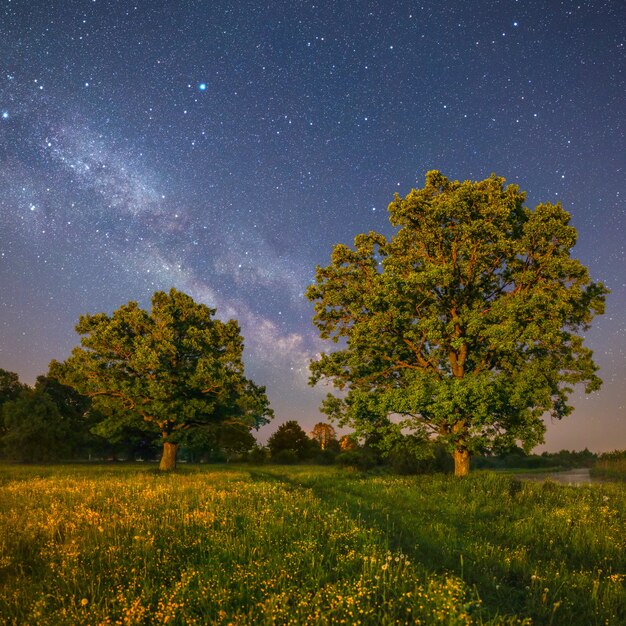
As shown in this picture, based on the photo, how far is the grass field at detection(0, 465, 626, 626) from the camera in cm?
463

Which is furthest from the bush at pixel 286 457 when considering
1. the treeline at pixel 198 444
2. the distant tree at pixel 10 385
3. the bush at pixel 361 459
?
the distant tree at pixel 10 385

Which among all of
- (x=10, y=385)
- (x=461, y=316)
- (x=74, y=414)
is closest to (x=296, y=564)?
(x=461, y=316)

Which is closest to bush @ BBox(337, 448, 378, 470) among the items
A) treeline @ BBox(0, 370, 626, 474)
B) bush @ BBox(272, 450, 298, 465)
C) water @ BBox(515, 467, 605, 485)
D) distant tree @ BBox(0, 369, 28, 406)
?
treeline @ BBox(0, 370, 626, 474)

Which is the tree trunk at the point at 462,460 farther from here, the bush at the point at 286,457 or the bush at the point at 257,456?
the bush at the point at 286,457

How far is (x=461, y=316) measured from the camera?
2233 cm

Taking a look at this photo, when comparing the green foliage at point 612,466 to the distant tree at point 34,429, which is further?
the distant tree at point 34,429

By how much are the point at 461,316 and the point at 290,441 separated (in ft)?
165

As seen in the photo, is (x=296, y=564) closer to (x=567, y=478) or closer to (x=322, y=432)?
(x=567, y=478)

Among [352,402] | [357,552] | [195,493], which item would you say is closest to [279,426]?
[352,402]

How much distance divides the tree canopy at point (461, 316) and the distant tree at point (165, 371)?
45.2 ft

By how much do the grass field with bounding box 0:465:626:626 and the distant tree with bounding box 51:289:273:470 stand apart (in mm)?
23514

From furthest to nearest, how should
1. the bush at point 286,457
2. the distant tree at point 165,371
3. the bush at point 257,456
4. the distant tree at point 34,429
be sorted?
the bush at point 286,457
the bush at point 257,456
the distant tree at point 34,429
the distant tree at point 165,371

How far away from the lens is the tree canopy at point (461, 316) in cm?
2114

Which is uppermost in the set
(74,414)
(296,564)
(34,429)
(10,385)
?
(10,385)
